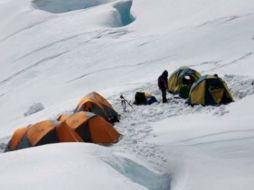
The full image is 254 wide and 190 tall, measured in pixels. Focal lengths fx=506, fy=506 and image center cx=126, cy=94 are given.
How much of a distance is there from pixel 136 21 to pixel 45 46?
328 inches

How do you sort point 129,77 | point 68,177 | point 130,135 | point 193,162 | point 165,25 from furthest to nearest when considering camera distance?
1. point 165,25
2. point 129,77
3. point 130,135
4. point 193,162
5. point 68,177

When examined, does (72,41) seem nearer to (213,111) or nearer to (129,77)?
(129,77)

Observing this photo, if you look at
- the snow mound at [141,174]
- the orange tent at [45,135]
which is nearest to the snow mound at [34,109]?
the orange tent at [45,135]

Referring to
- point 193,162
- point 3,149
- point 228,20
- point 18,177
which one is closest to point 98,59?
point 228,20

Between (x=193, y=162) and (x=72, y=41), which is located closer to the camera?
(x=193, y=162)

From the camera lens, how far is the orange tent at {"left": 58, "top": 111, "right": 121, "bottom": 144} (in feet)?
45.4

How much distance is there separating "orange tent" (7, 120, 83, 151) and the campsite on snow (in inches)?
1.3

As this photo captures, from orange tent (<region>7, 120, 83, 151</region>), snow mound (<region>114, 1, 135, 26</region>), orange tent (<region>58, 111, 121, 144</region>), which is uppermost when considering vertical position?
orange tent (<region>7, 120, 83, 151</region>)

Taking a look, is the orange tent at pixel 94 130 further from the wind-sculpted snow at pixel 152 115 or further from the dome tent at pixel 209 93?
the dome tent at pixel 209 93

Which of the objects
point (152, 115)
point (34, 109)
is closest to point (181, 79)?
point (152, 115)

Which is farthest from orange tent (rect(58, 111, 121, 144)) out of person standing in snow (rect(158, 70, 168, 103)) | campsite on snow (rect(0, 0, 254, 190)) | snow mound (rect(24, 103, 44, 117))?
snow mound (rect(24, 103, 44, 117))

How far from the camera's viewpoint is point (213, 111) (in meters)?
15.2

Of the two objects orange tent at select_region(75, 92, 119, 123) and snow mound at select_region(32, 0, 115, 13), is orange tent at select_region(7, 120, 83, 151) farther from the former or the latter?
snow mound at select_region(32, 0, 115, 13)

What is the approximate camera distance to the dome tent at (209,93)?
53.8 ft
